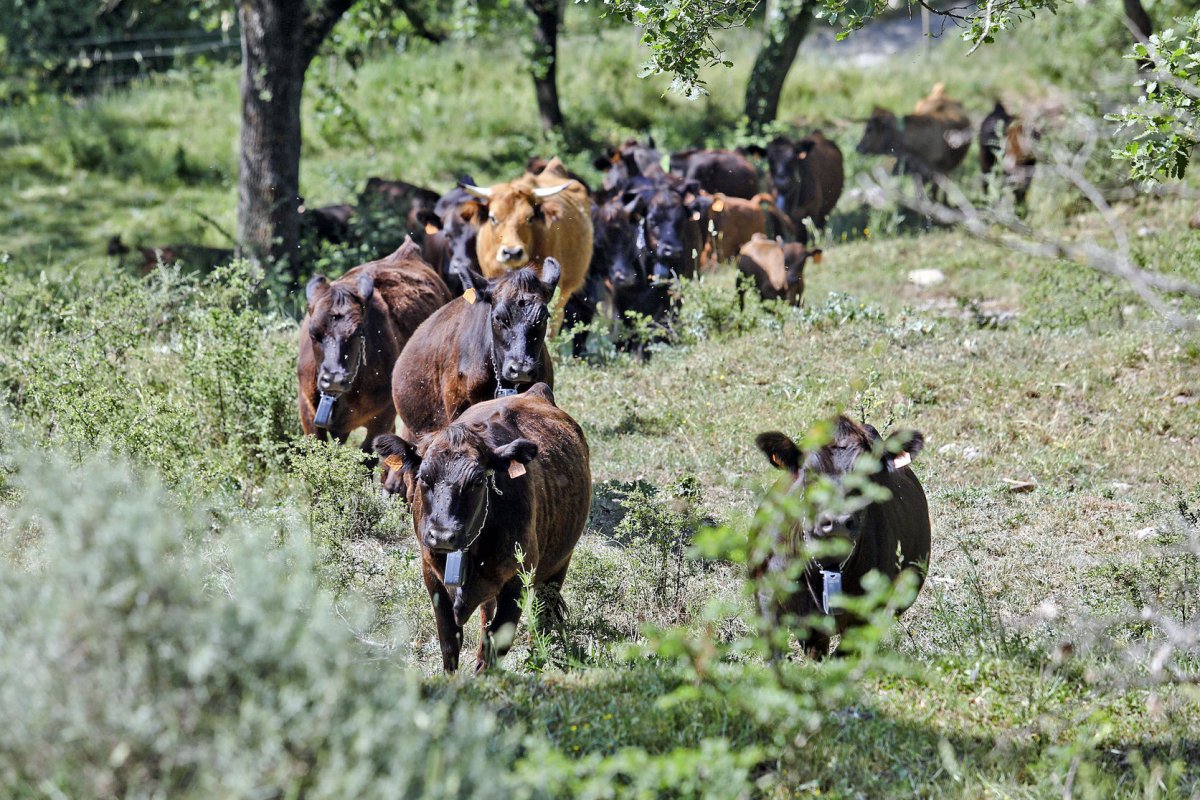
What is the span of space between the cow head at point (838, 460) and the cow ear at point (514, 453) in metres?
1.23

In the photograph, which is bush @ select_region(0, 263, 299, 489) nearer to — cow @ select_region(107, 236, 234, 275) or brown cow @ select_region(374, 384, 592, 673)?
brown cow @ select_region(374, 384, 592, 673)

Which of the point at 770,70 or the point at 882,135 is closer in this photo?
the point at 882,135

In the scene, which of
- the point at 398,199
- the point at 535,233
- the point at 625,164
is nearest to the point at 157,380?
the point at 535,233

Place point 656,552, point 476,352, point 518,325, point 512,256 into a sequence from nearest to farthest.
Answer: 1. point 656,552
2. point 518,325
3. point 476,352
4. point 512,256

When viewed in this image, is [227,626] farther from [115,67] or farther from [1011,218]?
[115,67]

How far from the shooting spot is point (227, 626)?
428 cm

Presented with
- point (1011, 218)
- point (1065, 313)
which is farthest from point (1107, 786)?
point (1065, 313)

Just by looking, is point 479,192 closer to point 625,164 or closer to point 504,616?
point 625,164

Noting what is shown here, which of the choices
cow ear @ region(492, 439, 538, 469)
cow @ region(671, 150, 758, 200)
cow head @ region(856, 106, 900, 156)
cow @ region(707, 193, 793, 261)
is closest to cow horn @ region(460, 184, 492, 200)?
cow @ region(707, 193, 793, 261)

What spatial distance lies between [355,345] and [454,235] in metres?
5.18

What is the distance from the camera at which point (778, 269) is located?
1573 cm

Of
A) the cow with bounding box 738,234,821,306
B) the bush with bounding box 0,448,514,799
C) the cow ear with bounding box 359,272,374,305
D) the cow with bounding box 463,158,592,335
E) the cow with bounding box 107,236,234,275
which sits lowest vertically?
the cow with bounding box 107,236,234,275

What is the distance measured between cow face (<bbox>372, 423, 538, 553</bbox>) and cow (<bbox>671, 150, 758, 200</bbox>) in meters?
13.3

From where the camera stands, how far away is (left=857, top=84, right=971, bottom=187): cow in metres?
22.1
